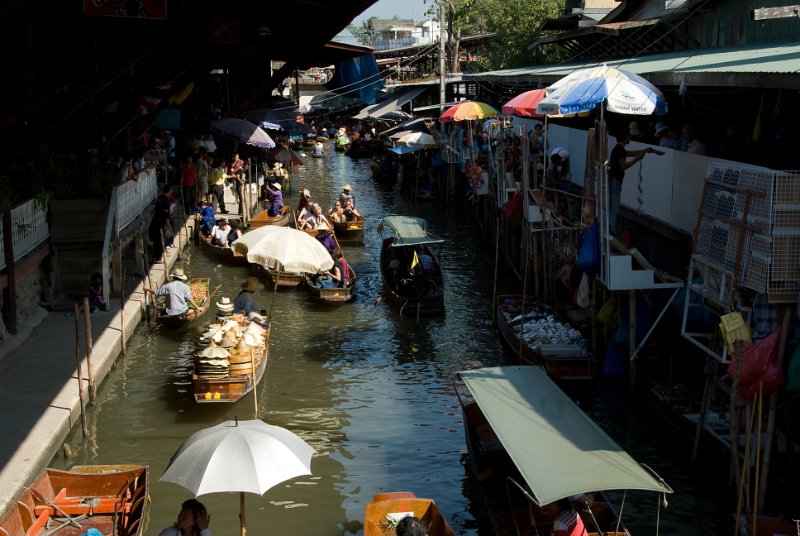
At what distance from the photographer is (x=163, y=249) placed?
24281 millimetres

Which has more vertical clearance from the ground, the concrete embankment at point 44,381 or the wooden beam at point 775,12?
the wooden beam at point 775,12

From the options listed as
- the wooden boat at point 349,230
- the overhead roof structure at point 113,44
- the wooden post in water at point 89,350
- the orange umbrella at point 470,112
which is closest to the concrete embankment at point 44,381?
the wooden post in water at point 89,350

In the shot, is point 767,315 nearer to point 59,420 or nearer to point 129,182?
point 59,420

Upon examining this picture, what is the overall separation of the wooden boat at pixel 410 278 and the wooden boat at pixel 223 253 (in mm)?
4495

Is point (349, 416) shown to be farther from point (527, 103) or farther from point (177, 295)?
point (527, 103)

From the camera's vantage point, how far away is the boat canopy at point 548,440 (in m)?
9.36

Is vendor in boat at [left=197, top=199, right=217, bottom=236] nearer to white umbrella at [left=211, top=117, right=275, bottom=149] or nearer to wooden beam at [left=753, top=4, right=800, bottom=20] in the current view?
white umbrella at [left=211, top=117, right=275, bottom=149]

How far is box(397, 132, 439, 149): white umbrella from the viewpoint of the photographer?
1559 inches

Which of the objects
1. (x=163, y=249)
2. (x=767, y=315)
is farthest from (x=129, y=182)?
(x=767, y=315)

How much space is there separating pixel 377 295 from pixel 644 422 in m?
10.00

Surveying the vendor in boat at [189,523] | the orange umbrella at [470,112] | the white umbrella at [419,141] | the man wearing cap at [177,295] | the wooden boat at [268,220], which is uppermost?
the orange umbrella at [470,112]

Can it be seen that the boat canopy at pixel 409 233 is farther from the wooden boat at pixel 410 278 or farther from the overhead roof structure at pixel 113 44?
the overhead roof structure at pixel 113 44

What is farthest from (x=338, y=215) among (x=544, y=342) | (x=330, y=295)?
(x=544, y=342)

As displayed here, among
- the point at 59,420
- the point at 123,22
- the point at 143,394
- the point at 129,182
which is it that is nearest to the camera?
the point at 59,420
